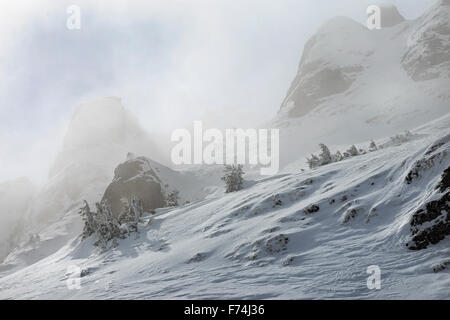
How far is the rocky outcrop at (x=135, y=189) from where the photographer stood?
68.8m

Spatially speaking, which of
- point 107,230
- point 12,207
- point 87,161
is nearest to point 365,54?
point 87,161

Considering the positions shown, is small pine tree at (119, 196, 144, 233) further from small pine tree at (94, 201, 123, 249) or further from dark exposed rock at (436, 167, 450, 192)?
dark exposed rock at (436, 167, 450, 192)

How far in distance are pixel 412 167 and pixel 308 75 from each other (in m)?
128

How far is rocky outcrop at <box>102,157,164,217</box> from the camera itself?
226 ft

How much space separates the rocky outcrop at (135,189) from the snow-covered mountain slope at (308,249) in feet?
125

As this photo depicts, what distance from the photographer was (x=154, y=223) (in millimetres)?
38281

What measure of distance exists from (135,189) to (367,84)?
84.4m

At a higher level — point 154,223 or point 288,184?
point 288,184

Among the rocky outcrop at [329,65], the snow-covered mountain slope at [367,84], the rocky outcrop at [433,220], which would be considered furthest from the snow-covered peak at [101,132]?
the rocky outcrop at [433,220]

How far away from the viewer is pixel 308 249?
17.9 meters

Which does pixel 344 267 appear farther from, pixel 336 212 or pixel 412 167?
pixel 412 167

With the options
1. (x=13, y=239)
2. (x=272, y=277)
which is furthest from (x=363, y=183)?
(x=13, y=239)

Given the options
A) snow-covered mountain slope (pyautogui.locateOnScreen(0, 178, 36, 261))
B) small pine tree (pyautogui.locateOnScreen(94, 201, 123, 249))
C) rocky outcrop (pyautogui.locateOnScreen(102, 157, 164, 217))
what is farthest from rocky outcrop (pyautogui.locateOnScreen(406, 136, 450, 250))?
snow-covered mountain slope (pyautogui.locateOnScreen(0, 178, 36, 261))

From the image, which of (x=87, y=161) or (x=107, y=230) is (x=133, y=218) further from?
(x=87, y=161)
